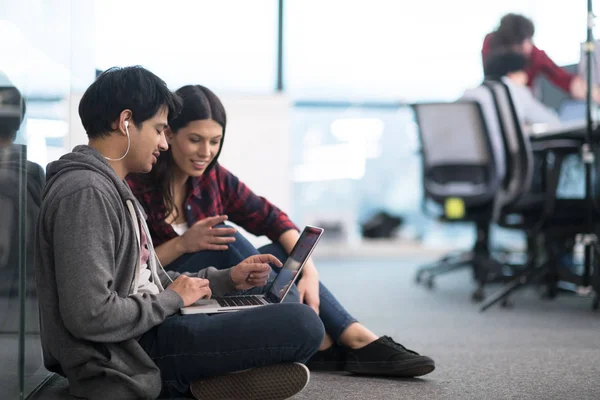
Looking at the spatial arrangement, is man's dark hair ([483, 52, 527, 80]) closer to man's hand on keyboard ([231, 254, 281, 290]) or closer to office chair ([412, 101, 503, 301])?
office chair ([412, 101, 503, 301])

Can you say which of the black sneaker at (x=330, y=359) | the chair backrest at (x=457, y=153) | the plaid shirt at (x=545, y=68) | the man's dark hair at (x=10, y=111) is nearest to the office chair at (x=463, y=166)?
the chair backrest at (x=457, y=153)

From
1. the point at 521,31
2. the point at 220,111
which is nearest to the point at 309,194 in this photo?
the point at 521,31

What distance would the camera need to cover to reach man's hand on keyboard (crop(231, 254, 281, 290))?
4.99 feet

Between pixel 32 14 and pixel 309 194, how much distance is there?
4171mm

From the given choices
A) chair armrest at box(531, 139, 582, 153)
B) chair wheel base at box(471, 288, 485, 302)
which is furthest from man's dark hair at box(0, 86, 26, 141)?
chair wheel base at box(471, 288, 485, 302)

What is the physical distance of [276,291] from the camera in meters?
1.61

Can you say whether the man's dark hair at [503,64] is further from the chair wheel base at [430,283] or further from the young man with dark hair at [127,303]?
the young man with dark hair at [127,303]

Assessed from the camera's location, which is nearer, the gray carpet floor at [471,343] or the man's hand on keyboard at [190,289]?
the man's hand on keyboard at [190,289]

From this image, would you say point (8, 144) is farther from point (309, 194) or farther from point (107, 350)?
A: point (309, 194)

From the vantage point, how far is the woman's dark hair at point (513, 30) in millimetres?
3734

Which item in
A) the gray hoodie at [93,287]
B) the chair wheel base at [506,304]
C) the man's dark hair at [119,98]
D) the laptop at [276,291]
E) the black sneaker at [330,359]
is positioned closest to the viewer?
the gray hoodie at [93,287]

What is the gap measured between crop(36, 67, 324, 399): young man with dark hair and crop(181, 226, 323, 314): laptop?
1.5 inches

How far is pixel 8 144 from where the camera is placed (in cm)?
136

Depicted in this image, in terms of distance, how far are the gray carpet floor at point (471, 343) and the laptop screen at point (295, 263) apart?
0.24 meters
